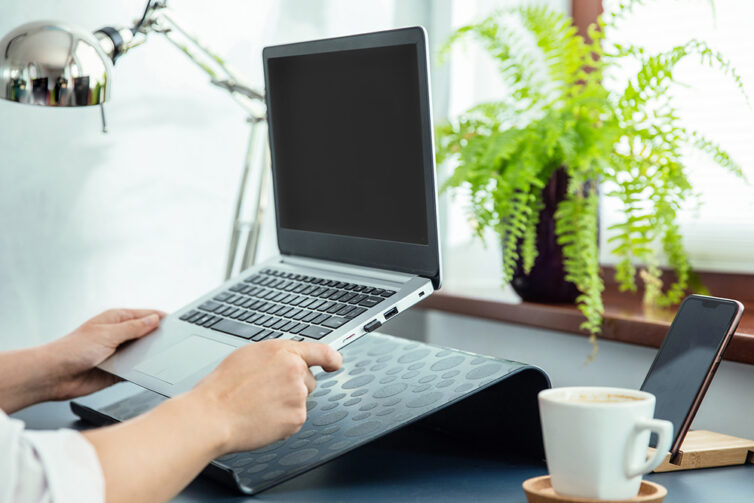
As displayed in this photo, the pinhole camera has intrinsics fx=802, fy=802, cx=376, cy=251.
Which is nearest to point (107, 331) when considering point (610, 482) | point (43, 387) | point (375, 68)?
point (43, 387)

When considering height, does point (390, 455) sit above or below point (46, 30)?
below

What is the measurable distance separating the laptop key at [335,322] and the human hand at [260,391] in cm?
6

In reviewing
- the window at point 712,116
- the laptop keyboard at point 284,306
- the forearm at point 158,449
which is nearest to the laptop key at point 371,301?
the laptop keyboard at point 284,306

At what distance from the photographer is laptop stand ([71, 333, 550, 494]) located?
667mm

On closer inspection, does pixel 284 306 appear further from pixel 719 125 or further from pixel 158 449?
pixel 719 125

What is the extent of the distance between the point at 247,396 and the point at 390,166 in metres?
0.32

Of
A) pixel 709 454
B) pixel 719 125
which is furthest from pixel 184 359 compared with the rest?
pixel 719 125

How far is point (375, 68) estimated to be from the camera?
0.83 metres

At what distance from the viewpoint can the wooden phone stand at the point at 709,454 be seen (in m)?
0.69

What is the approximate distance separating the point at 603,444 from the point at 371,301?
0.91ft

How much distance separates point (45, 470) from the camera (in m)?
0.47

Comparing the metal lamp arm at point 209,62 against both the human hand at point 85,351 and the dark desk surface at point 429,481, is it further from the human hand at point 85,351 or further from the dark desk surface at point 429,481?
the dark desk surface at point 429,481

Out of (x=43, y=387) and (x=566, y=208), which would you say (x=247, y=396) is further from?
(x=566, y=208)

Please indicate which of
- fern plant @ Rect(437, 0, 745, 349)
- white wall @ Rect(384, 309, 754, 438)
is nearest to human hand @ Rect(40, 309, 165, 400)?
fern plant @ Rect(437, 0, 745, 349)
